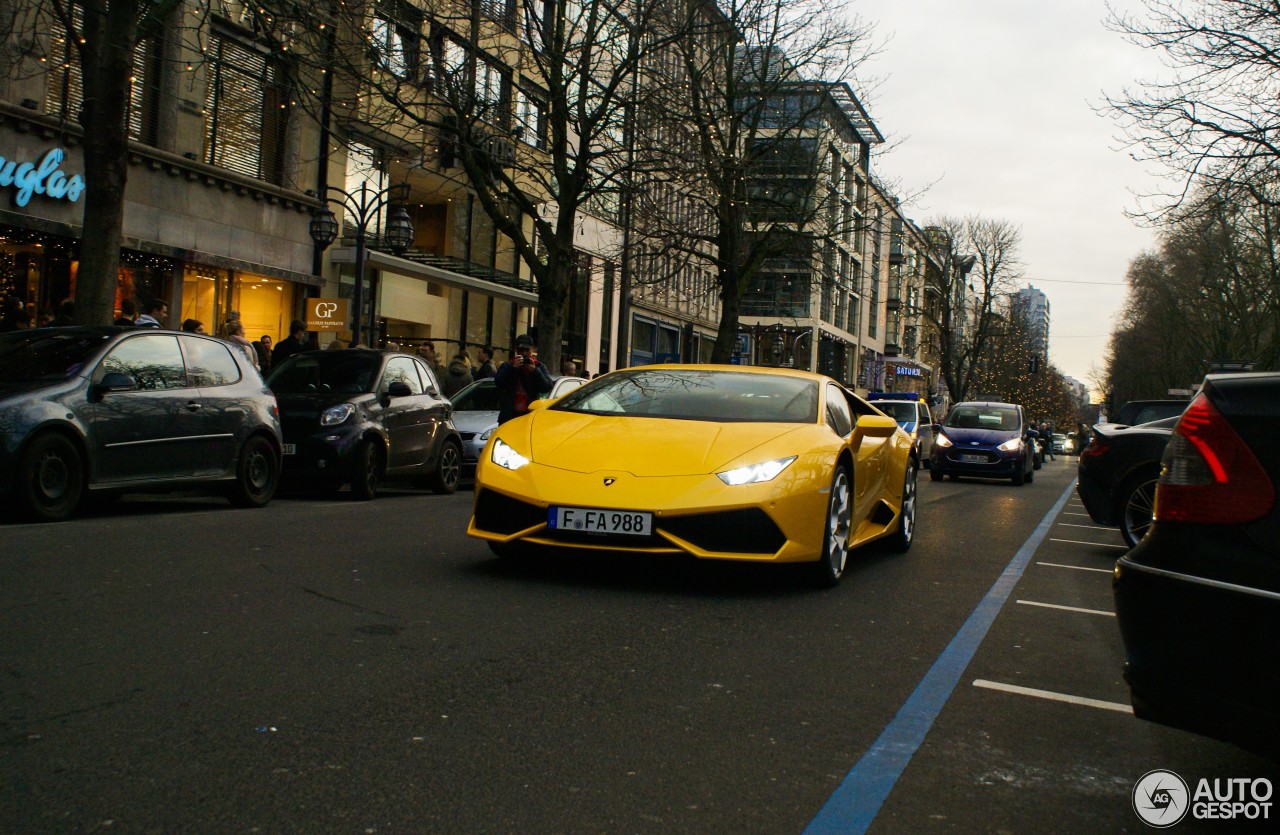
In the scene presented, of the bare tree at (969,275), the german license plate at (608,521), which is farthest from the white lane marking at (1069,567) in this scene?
the bare tree at (969,275)

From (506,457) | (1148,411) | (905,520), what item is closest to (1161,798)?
(506,457)

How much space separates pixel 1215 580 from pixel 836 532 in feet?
13.6

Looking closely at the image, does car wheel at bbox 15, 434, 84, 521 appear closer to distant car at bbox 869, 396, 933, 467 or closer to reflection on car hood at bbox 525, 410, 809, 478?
reflection on car hood at bbox 525, 410, 809, 478

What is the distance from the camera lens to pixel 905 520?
934cm

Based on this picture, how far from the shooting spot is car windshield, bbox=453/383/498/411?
1672 cm

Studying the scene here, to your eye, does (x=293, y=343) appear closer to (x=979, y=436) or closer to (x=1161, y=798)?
(x=979, y=436)

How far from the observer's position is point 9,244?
19641 mm

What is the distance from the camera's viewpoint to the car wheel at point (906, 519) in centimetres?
924

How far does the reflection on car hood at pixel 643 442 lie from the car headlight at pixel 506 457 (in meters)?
0.09

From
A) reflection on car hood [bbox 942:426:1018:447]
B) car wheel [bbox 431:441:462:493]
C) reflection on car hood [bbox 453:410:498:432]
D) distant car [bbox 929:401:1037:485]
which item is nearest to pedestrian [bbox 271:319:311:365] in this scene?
reflection on car hood [bbox 453:410:498:432]

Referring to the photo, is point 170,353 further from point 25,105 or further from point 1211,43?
point 1211,43

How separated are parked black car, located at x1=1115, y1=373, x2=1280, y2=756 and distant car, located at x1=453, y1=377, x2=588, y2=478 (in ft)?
39.0

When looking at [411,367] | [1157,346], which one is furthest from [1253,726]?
[1157,346]

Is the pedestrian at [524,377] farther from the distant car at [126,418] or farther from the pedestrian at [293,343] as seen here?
the pedestrian at [293,343]
